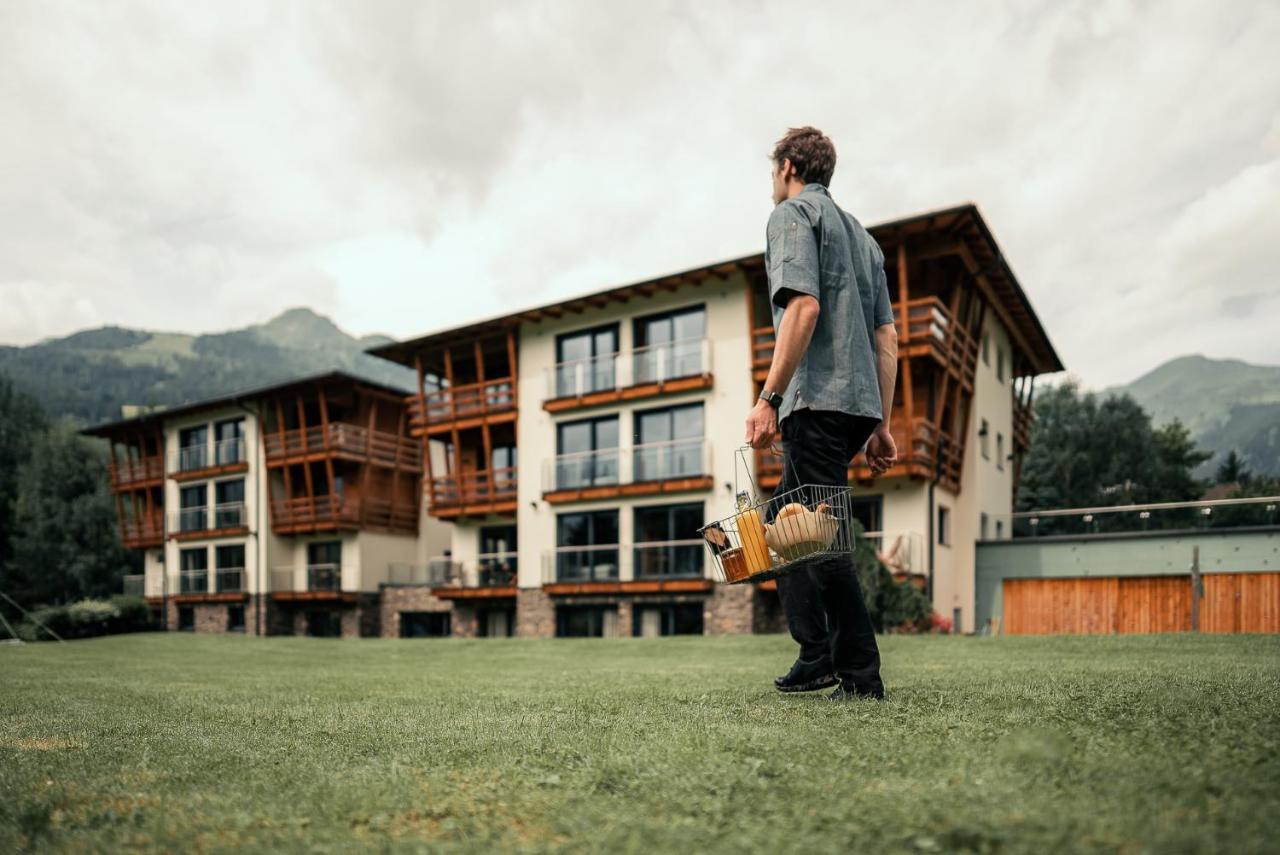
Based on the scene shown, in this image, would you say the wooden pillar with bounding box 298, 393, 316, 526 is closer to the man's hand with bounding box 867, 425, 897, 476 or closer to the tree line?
the tree line

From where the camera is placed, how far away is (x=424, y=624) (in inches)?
1293

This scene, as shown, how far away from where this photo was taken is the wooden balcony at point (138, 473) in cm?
4000

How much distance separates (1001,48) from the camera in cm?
1953

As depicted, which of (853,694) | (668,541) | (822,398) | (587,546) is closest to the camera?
(853,694)

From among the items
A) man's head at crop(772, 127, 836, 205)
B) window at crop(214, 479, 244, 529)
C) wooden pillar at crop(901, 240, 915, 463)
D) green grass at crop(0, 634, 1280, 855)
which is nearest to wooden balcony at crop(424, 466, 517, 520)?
window at crop(214, 479, 244, 529)

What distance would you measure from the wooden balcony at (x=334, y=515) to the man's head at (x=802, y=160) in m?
31.5

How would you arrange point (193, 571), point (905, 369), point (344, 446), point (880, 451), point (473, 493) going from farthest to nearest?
point (193, 571)
point (344, 446)
point (473, 493)
point (905, 369)
point (880, 451)

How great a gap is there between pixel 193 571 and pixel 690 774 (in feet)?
133

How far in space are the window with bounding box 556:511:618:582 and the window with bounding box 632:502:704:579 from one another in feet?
2.91

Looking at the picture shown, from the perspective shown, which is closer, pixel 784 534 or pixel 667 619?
pixel 784 534

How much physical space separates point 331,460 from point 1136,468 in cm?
3917

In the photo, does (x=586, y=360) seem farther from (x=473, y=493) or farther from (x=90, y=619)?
(x=90, y=619)

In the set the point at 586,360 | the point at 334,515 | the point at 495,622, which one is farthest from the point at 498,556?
the point at 334,515

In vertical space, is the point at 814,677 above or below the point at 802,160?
below
